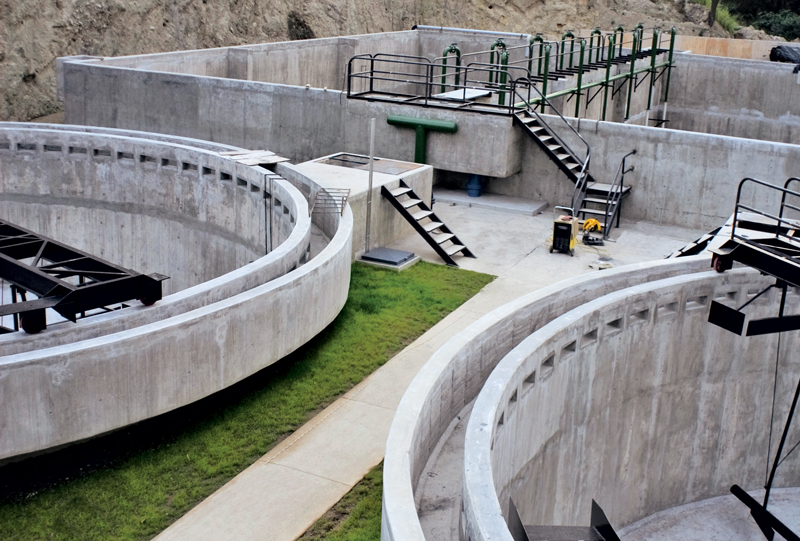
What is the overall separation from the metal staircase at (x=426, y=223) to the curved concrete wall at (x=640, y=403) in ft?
18.3

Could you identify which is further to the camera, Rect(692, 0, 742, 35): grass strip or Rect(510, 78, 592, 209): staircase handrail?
Rect(692, 0, 742, 35): grass strip

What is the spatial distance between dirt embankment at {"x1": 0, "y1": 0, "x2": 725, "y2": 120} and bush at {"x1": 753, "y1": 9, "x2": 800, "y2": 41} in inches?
193

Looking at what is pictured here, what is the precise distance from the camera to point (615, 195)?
20.5 m

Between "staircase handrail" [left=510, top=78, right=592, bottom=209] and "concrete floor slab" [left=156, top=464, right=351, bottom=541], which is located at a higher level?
"staircase handrail" [left=510, top=78, right=592, bottom=209]

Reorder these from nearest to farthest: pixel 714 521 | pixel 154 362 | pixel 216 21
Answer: pixel 154 362 < pixel 714 521 < pixel 216 21

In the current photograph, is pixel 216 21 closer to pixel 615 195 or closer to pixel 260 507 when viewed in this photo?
pixel 615 195

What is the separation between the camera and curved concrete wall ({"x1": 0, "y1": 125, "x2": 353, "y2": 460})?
30.6ft

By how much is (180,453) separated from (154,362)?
1057 millimetres

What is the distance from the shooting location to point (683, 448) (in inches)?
528

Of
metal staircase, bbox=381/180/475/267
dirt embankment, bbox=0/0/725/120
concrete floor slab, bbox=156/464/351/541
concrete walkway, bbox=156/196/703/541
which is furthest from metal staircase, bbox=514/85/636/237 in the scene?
dirt embankment, bbox=0/0/725/120

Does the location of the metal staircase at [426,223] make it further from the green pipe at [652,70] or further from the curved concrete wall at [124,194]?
the green pipe at [652,70]

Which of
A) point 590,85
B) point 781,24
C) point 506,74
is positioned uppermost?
point 781,24

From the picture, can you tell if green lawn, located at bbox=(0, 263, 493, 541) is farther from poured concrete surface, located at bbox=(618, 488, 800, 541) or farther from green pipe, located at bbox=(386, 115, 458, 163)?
green pipe, located at bbox=(386, 115, 458, 163)

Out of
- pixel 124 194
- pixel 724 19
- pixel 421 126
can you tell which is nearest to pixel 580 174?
pixel 421 126
